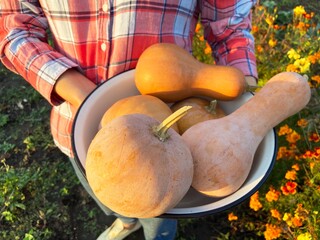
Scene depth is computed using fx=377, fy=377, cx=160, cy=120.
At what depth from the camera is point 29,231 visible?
5.39 feet

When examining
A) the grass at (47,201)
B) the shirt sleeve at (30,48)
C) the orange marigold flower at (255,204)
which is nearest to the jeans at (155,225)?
the grass at (47,201)

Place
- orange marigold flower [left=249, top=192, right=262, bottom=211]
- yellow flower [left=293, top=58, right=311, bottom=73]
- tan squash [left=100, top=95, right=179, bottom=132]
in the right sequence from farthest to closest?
yellow flower [left=293, top=58, right=311, bottom=73] < orange marigold flower [left=249, top=192, right=262, bottom=211] < tan squash [left=100, top=95, right=179, bottom=132]

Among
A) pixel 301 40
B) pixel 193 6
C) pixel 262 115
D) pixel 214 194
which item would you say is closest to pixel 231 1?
pixel 193 6

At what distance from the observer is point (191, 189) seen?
706mm

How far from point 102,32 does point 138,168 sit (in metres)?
0.48

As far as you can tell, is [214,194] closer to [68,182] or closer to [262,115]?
[262,115]

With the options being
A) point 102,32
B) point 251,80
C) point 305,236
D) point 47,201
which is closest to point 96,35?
point 102,32

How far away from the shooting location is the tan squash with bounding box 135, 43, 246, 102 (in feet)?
2.54

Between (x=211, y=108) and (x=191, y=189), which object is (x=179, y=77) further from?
(x=191, y=189)

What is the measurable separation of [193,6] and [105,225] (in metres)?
1.09

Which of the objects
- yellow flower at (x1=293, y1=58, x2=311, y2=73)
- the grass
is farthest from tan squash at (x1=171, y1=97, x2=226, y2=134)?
yellow flower at (x1=293, y1=58, x2=311, y2=73)

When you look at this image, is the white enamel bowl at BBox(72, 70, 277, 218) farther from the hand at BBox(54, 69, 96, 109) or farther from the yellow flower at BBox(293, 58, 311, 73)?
the yellow flower at BBox(293, 58, 311, 73)

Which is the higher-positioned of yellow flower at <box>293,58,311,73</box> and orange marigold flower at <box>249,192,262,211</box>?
yellow flower at <box>293,58,311,73</box>

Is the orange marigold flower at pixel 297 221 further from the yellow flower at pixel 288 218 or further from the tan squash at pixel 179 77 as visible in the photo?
the tan squash at pixel 179 77
